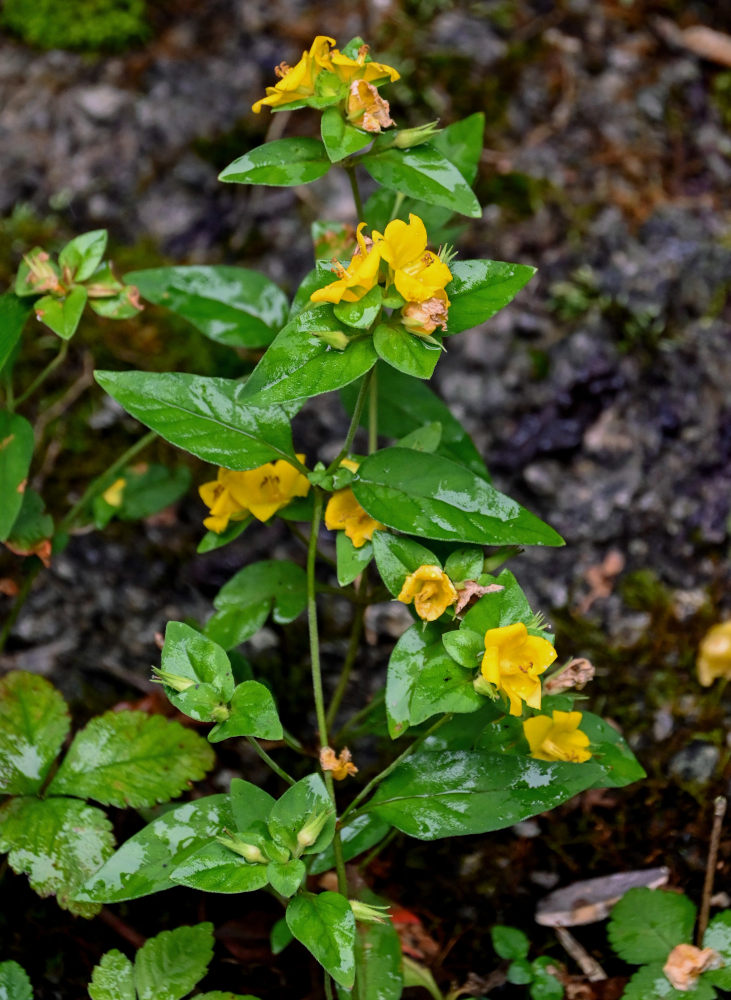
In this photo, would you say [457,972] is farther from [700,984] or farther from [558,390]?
[558,390]

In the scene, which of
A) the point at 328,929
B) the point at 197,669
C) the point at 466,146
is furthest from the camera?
the point at 466,146

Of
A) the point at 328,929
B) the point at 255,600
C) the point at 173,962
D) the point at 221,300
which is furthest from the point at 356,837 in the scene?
the point at 221,300

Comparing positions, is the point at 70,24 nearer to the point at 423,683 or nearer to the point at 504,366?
the point at 504,366

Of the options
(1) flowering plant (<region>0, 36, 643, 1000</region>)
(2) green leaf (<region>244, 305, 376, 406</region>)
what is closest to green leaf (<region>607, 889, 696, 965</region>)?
(1) flowering plant (<region>0, 36, 643, 1000</region>)

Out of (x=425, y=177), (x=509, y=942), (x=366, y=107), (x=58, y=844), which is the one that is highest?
(x=366, y=107)

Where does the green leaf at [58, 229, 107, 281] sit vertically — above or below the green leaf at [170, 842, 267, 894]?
above

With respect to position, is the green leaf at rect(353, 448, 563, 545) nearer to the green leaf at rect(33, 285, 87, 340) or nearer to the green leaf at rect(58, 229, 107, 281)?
the green leaf at rect(33, 285, 87, 340)

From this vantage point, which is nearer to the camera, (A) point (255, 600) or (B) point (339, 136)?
(B) point (339, 136)
